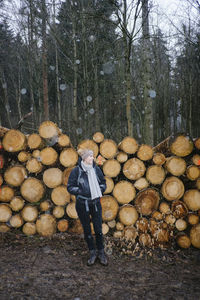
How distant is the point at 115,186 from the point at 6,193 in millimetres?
2025

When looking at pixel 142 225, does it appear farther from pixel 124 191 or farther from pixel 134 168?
pixel 134 168

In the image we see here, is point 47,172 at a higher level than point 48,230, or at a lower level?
higher

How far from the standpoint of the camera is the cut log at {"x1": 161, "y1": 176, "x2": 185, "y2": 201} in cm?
365

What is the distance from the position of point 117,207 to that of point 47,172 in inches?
56.7

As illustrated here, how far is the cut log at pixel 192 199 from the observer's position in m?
3.62

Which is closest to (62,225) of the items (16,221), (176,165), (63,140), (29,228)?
(29,228)

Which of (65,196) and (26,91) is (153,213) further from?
(26,91)

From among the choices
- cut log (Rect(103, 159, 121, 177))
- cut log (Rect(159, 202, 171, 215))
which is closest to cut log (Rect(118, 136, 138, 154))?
cut log (Rect(103, 159, 121, 177))

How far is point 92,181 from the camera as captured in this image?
2.99 meters

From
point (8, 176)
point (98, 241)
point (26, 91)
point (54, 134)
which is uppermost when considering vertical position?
point (26, 91)

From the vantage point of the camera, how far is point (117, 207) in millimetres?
3734

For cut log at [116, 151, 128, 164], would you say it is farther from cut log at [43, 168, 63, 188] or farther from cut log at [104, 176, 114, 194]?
cut log at [43, 168, 63, 188]

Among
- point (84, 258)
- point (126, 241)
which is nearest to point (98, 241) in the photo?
point (84, 258)

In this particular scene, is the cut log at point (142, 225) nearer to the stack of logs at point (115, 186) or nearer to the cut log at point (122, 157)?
the stack of logs at point (115, 186)
